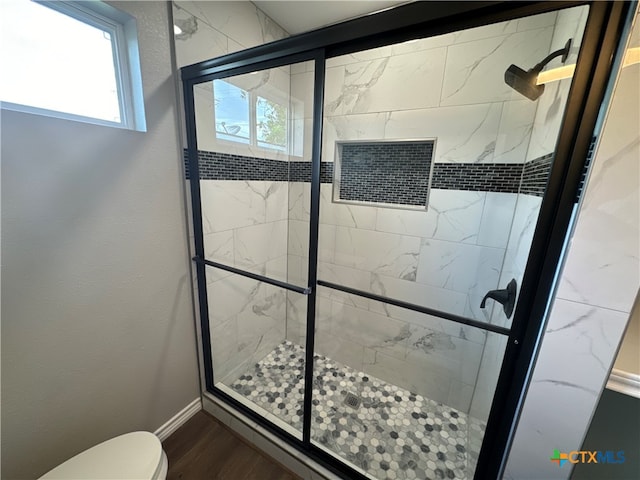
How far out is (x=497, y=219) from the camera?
1.35 meters

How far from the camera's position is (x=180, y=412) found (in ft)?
4.88

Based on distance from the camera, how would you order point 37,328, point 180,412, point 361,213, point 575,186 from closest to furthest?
point 575,186
point 37,328
point 180,412
point 361,213

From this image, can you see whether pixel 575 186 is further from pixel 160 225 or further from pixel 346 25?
pixel 160 225

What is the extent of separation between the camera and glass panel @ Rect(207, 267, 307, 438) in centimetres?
155

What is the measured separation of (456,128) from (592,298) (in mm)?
1085

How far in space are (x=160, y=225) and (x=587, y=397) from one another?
171 centimetres

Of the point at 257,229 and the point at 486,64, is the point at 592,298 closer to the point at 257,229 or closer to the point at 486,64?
the point at 486,64

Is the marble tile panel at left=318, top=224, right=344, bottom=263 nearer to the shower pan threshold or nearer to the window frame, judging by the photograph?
the window frame

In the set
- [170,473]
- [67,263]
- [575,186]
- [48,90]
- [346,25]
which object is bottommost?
[170,473]

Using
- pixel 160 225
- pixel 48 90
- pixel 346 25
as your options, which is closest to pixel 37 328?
pixel 160 225

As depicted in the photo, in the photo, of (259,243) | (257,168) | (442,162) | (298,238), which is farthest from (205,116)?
(442,162)

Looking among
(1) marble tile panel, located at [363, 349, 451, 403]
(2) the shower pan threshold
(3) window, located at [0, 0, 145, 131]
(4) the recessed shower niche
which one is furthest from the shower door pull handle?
(3) window, located at [0, 0, 145, 131]

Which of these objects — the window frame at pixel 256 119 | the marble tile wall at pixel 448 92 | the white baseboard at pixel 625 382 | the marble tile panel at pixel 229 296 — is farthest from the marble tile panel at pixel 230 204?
the white baseboard at pixel 625 382

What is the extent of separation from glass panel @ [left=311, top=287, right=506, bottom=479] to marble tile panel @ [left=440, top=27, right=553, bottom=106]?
1.25m
